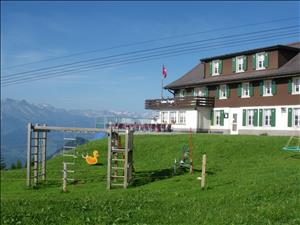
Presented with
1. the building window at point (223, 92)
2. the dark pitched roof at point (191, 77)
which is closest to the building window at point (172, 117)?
the dark pitched roof at point (191, 77)

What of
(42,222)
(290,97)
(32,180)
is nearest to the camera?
(42,222)

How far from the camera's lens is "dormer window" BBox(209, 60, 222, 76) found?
54094mm

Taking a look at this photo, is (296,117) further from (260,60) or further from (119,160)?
(119,160)

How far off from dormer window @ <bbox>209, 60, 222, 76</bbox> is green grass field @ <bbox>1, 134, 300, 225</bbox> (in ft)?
56.8

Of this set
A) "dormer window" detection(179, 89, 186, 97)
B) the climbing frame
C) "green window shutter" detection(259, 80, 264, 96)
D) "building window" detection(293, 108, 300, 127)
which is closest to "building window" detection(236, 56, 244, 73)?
"green window shutter" detection(259, 80, 264, 96)

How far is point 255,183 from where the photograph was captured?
18203 millimetres

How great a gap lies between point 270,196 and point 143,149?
80.6ft

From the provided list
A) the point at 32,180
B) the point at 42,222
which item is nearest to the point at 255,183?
the point at 42,222

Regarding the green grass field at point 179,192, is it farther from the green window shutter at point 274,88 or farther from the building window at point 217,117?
the building window at point 217,117

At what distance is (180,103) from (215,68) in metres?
5.66

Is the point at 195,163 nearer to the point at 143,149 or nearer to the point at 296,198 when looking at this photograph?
the point at 143,149

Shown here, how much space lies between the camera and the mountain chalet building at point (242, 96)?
44.6m

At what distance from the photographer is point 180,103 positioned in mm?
56531

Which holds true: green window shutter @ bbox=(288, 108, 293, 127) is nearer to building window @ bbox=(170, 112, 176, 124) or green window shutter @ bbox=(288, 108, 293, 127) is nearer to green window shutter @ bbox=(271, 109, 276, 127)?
green window shutter @ bbox=(271, 109, 276, 127)
